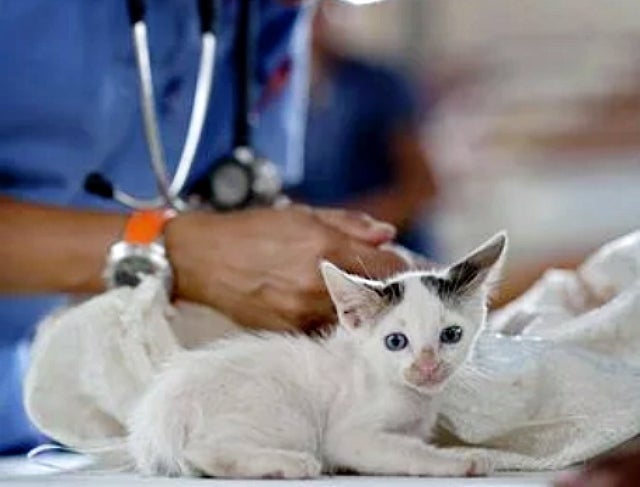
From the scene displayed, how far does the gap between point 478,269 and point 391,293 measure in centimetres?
3

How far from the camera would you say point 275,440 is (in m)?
0.63

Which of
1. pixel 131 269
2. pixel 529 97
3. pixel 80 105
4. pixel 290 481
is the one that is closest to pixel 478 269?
→ pixel 290 481

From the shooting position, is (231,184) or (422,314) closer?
(422,314)

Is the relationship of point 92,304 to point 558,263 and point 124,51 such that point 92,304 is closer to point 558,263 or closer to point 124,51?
point 124,51

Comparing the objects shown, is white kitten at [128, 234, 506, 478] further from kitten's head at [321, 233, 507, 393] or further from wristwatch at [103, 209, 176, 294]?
wristwatch at [103, 209, 176, 294]

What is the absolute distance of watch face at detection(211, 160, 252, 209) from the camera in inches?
34.9

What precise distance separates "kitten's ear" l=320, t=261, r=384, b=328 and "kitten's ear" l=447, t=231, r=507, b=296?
1.1 inches

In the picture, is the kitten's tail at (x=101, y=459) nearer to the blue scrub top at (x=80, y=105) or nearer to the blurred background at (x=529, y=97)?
the blue scrub top at (x=80, y=105)

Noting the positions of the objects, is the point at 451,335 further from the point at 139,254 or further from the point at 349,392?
the point at 139,254

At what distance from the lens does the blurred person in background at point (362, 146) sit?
4.98 ft

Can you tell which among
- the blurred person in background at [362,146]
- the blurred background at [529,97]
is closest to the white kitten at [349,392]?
the blurred person in background at [362,146]

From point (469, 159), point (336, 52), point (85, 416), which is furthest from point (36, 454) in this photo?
point (469, 159)

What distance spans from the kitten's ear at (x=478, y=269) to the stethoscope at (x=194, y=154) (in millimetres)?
251

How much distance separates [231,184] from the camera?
89 centimetres
